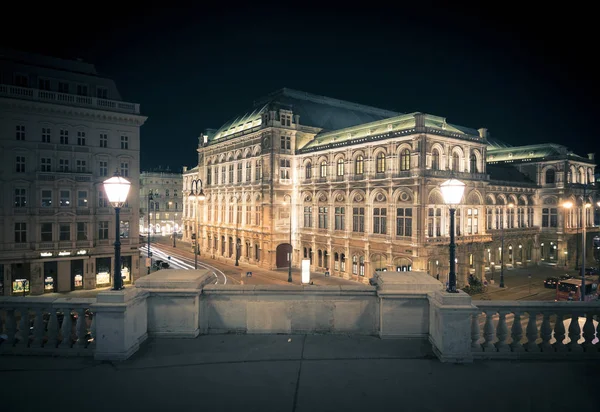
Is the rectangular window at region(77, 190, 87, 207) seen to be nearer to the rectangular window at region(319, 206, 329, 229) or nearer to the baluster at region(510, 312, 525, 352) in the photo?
the rectangular window at region(319, 206, 329, 229)

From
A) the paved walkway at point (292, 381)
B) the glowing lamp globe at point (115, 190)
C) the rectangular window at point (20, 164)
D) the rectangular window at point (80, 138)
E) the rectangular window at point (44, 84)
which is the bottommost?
the paved walkway at point (292, 381)

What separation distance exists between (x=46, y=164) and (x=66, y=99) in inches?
264

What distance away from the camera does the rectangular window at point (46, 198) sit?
36500 millimetres

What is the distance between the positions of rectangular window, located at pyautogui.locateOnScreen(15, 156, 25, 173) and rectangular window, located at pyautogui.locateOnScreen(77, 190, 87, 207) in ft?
16.6

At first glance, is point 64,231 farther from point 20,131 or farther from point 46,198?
point 20,131

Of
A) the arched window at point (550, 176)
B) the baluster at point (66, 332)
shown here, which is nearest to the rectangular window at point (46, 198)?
the baluster at point (66, 332)

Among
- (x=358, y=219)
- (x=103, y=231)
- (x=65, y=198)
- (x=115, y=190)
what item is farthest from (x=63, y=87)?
(x=115, y=190)

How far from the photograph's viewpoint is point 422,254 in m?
38.7

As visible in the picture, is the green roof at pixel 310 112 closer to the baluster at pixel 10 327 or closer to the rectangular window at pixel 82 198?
the rectangular window at pixel 82 198

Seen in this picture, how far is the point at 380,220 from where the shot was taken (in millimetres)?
43812

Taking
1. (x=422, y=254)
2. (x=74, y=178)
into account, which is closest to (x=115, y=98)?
(x=74, y=178)

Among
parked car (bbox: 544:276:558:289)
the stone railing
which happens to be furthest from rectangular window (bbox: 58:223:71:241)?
parked car (bbox: 544:276:558:289)

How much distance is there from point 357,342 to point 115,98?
42152 mm

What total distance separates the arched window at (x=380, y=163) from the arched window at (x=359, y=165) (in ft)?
6.49
